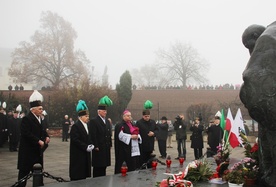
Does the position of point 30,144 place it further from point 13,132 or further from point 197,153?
point 13,132

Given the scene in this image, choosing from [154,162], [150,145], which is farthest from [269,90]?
[150,145]

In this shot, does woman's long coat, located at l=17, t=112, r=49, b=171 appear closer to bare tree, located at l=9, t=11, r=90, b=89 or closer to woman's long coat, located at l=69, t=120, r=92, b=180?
woman's long coat, located at l=69, t=120, r=92, b=180

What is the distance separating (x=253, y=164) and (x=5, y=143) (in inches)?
589

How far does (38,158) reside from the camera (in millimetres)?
6363

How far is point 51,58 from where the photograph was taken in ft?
140

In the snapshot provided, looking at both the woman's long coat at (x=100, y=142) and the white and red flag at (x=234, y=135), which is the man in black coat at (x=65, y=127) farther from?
the white and red flag at (x=234, y=135)

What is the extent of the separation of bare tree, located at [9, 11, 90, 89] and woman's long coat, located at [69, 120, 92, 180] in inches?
1396

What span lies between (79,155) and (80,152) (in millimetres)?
59

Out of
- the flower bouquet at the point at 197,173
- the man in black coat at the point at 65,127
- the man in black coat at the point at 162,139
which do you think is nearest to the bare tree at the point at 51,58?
the man in black coat at the point at 65,127

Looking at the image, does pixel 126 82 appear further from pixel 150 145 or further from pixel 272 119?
pixel 272 119

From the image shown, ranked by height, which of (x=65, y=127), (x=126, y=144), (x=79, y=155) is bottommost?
(x=65, y=127)

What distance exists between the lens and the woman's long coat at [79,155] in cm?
617

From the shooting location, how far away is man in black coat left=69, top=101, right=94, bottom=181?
618cm

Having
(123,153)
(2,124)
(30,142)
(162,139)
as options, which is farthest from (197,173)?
(2,124)
